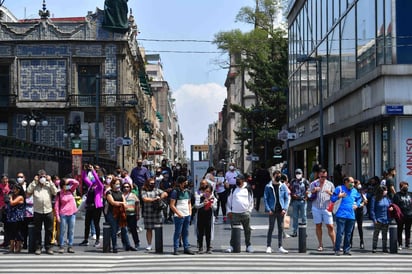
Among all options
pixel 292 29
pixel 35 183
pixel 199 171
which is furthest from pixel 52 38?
pixel 35 183

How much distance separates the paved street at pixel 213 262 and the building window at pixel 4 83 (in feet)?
139

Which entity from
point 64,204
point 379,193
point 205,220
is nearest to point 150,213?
point 205,220

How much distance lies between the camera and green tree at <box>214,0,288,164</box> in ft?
225

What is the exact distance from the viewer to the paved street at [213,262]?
1438 cm

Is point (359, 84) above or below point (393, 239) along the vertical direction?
above

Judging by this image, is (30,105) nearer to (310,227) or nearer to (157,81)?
(310,227)

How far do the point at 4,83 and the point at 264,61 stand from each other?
77.4 feet

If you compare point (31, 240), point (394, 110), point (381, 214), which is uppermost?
point (394, 110)

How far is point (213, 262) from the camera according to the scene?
15367mm

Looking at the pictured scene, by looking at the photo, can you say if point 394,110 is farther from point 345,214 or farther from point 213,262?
point 213,262

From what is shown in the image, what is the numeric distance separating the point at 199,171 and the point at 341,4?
1371cm

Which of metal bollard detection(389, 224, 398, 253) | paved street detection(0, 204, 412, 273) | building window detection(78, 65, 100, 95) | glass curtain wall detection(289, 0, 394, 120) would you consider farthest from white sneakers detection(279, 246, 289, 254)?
building window detection(78, 65, 100, 95)

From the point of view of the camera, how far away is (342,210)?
55.6 ft

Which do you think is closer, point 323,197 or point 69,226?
point 323,197
